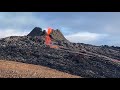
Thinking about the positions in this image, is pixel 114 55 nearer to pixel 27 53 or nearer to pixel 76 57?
pixel 76 57

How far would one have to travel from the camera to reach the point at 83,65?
75.1 feet

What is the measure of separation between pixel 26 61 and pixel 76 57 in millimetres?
5006

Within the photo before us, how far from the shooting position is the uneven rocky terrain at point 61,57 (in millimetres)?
21531

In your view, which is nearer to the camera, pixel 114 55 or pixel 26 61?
pixel 26 61

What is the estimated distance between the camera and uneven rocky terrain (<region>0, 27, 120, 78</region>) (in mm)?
21531

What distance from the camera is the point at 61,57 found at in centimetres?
2403

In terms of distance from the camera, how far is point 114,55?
2891 cm
